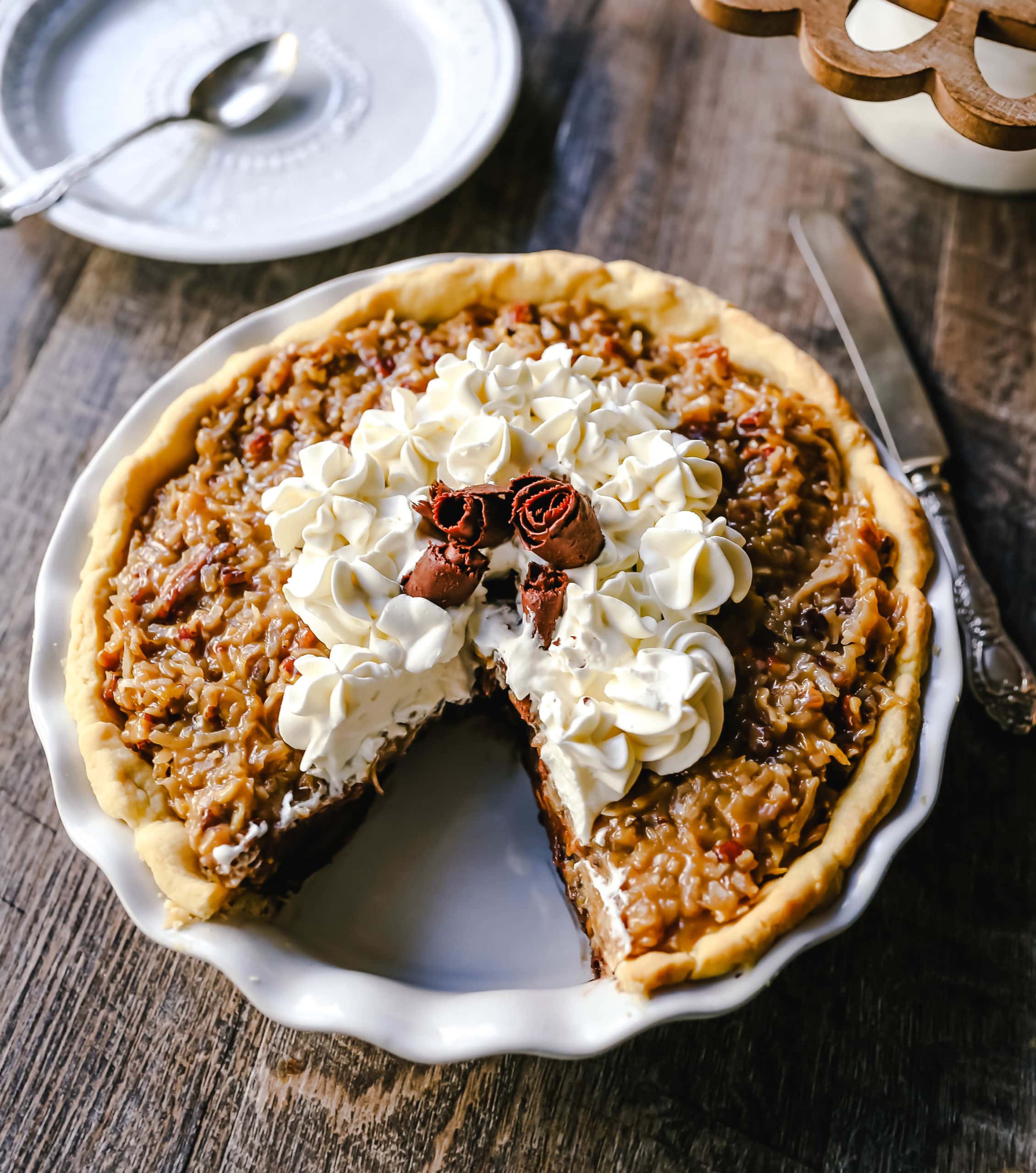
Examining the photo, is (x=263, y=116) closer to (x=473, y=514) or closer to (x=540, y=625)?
(x=473, y=514)

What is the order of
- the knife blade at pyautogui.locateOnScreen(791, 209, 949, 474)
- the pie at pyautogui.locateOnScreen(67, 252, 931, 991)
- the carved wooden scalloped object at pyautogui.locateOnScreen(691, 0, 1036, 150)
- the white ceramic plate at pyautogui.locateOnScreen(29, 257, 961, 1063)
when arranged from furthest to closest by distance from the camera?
1. the knife blade at pyautogui.locateOnScreen(791, 209, 949, 474)
2. the carved wooden scalloped object at pyautogui.locateOnScreen(691, 0, 1036, 150)
3. the pie at pyautogui.locateOnScreen(67, 252, 931, 991)
4. the white ceramic plate at pyautogui.locateOnScreen(29, 257, 961, 1063)

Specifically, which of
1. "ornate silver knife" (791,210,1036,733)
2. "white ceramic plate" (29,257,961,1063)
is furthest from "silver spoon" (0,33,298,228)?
"ornate silver knife" (791,210,1036,733)

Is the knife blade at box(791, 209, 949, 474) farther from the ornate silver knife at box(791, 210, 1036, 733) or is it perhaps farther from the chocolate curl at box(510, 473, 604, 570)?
the chocolate curl at box(510, 473, 604, 570)

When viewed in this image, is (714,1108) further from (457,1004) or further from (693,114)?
(693,114)

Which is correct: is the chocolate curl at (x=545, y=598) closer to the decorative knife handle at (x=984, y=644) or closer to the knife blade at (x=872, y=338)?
the decorative knife handle at (x=984, y=644)

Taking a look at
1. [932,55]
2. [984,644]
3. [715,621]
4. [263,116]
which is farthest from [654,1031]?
[263,116]
